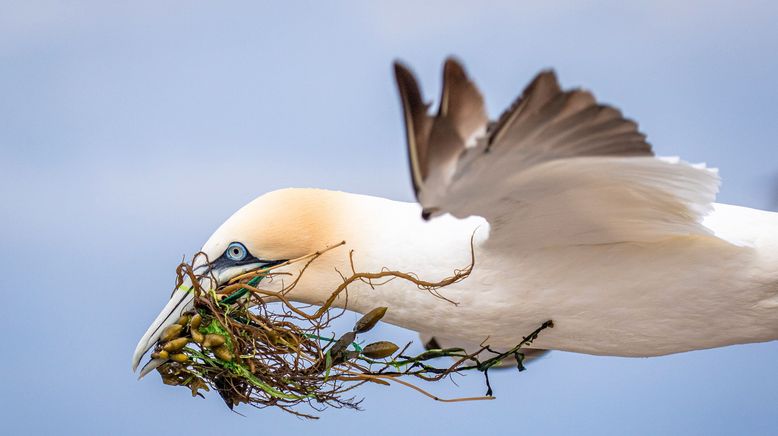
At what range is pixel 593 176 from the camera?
2178 mm

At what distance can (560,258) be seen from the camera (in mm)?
2496

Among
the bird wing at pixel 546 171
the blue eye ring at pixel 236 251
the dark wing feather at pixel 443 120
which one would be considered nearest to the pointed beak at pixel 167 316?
the blue eye ring at pixel 236 251

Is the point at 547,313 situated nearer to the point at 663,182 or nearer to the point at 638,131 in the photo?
the point at 663,182

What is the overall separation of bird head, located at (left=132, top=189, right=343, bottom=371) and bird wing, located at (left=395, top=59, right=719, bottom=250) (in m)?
0.41

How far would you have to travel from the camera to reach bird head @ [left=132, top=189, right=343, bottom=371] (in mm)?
2562

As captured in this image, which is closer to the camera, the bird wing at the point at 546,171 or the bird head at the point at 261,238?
the bird wing at the point at 546,171

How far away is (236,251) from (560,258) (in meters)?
0.74

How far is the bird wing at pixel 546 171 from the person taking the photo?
6.11 feet

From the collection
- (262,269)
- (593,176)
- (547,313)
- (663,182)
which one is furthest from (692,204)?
(262,269)

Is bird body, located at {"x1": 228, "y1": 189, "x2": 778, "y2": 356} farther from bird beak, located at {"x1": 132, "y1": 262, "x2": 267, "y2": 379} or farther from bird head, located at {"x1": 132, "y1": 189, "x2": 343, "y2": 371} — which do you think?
bird beak, located at {"x1": 132, "y1": 262, "x2": 267, "y2": 379}

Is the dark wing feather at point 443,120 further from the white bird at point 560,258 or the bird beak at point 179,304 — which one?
the bird beak at point 179,304

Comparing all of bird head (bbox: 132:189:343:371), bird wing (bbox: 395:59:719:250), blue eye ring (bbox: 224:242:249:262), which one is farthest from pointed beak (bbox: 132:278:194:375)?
bird wing (bbox: 395:59:719:250)

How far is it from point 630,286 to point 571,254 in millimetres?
158

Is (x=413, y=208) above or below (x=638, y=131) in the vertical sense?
below
